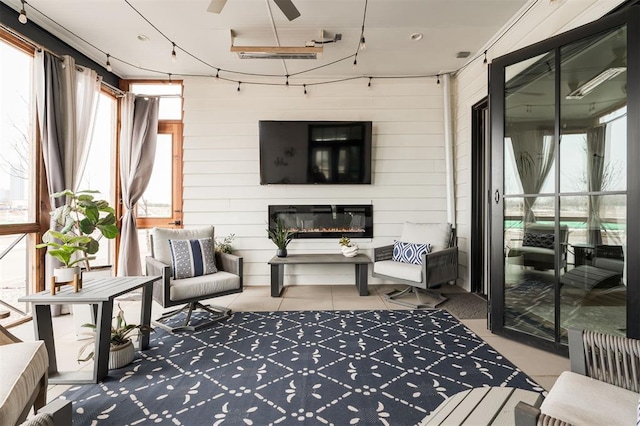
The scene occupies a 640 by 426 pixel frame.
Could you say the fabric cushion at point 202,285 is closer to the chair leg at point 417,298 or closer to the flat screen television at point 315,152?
the flat screen television at point 315,152

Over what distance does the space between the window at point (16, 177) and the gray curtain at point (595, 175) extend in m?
4.86

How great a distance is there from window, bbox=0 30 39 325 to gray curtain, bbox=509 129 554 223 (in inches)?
181

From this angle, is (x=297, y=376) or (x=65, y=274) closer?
(x=297, y=376)

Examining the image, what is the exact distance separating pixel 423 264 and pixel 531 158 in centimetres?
142

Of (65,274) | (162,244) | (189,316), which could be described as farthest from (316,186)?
(65,274)

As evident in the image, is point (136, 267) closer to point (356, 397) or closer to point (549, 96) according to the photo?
point (356, 397)

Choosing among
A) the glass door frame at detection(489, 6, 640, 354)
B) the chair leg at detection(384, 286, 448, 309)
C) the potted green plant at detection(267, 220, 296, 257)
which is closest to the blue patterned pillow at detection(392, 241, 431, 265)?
the chair leg at detection(384, 286, 448, 309)

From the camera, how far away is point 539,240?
2514mm

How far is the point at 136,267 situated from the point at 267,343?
262 centimetres

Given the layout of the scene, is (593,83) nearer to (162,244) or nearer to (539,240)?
(539,240)

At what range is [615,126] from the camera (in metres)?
2.02

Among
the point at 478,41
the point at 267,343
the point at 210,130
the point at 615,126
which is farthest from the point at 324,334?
the point at 478,41

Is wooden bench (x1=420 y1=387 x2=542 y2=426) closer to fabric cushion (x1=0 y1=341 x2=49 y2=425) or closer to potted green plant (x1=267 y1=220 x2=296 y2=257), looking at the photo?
fabric cushion (x1=0 y1=341 x2=49 y2=425)

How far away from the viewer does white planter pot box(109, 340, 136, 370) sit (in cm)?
215
